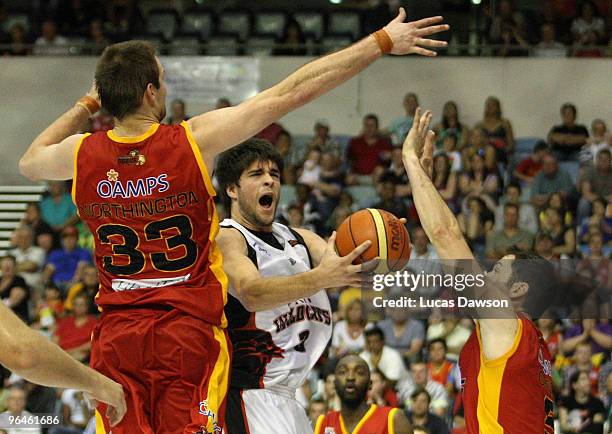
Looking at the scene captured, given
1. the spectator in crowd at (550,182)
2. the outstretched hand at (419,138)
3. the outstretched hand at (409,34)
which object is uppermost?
the outstretched hand at (409,34)

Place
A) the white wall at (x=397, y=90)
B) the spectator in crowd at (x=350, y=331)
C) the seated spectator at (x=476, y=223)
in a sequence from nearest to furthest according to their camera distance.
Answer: the spectator in crowd at (x=350, y=331) → the seated spectator at (x=476, y=223) → the white wall at (x=397, y=90)

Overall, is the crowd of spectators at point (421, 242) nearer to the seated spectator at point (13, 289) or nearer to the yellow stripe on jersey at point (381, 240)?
the seated spectator at point (13, 289)

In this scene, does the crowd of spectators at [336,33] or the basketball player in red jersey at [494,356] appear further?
the crowd of spectators at [336,33]

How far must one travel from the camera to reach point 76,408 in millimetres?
9578

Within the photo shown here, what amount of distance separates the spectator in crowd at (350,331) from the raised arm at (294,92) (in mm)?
5954

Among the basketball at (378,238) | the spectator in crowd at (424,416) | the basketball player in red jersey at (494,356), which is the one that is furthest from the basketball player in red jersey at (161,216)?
the spectator in crowd at (424,416)

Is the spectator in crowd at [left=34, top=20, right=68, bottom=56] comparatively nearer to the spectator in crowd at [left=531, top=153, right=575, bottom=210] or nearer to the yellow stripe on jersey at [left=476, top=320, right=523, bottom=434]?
the spectator in crowd at [left=531, top=153, right=575, bottom=210]

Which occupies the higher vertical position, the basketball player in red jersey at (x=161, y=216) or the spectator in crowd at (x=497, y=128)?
the spectator in crowd at (x=497, y=128)

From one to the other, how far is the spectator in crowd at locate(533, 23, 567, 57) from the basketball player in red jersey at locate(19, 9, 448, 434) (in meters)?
10.6

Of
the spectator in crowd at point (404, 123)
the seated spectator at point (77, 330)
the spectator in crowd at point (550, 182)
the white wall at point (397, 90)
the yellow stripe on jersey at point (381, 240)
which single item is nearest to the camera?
the yellow stripe on jersey at point (381, 240)

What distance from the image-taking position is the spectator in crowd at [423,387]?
9.35 meters

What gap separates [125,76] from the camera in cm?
455

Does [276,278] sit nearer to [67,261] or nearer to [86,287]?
[86,287]

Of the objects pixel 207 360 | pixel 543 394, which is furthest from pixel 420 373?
pixel 207 360
